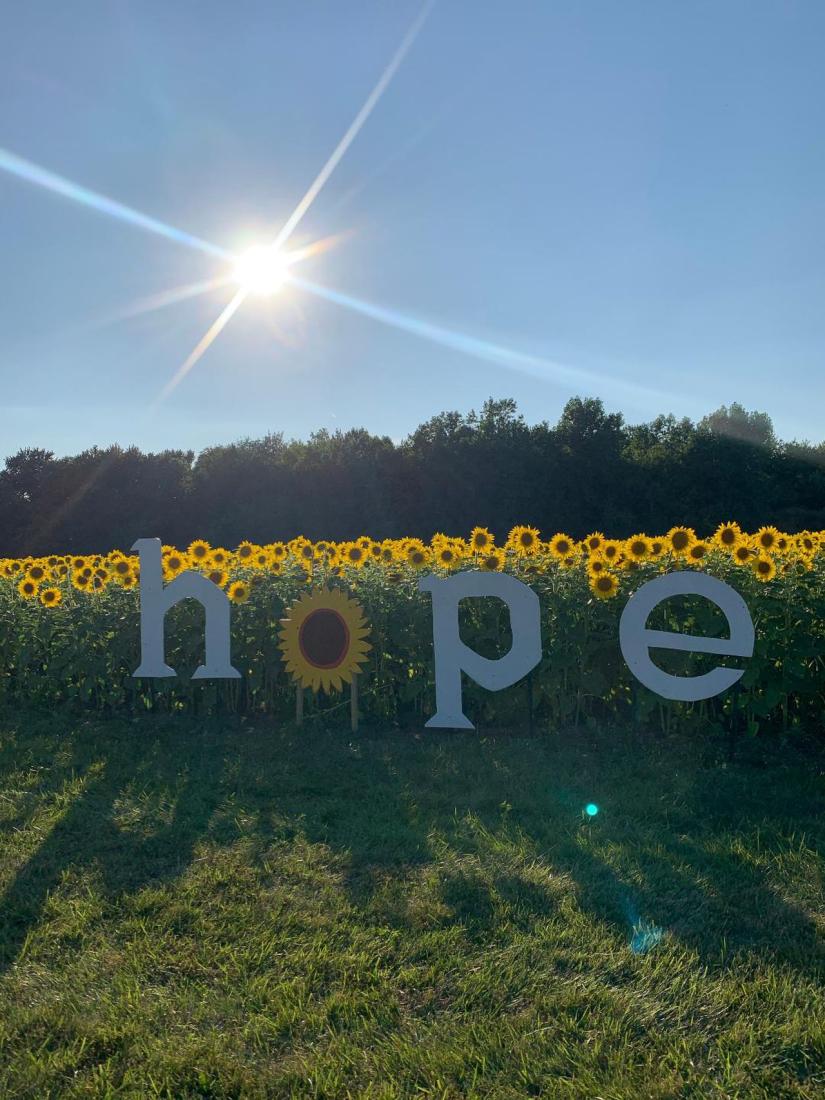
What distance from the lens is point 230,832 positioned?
14.9ft

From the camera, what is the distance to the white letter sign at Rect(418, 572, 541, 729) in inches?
242

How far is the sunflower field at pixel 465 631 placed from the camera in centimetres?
612

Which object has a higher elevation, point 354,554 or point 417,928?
point 354,554

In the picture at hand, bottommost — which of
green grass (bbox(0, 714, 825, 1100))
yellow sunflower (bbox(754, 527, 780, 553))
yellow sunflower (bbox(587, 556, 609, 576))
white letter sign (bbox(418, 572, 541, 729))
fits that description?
Answer: green grass (bbox(0, 714, 825, 1100))

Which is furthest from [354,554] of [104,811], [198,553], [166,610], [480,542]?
[104,811]

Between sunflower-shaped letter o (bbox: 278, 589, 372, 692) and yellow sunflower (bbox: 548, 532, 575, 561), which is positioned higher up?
yellow sunflower (bbox: 548, 532, 575, 561)

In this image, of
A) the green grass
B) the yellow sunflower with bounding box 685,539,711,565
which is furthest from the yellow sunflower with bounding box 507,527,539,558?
the green grass

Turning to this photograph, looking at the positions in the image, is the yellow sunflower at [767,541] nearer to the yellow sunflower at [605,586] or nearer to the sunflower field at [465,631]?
the sunflower field at [465,631]

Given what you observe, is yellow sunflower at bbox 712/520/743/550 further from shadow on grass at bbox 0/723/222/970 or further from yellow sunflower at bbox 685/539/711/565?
shadow on grass at bbox 0/723/222/970

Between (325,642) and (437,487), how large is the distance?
29.9 m

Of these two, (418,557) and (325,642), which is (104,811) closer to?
(325,642)

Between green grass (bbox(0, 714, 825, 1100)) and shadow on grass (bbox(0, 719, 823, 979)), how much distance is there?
18 mm

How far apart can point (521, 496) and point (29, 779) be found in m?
30.8

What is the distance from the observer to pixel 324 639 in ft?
21.1
